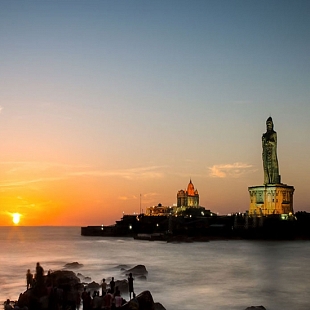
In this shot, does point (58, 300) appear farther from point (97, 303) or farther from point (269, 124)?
point (269, 124)

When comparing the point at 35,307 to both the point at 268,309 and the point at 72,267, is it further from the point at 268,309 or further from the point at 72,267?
the point at 72,267

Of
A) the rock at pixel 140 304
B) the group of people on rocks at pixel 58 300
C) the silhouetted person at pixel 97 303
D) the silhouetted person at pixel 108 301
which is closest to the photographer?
the rock at pixel 140 304

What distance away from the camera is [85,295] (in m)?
26.2

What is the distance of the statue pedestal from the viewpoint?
14888 cm

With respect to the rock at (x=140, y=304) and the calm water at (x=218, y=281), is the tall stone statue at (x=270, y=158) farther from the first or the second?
the rock at (x=140, y=304)

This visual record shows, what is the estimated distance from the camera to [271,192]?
150 m

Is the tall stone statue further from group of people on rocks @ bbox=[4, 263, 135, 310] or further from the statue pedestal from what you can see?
group of people on rocks @ bbox=[4, 263, 135, 310]

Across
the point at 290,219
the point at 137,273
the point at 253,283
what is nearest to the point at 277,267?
the point at 253,283

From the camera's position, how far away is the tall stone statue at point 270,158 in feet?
500

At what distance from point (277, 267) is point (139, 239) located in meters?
87.3

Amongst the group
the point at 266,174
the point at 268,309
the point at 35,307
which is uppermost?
the point at 266,174

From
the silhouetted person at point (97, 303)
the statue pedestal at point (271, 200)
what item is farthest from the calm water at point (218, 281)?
the statue pedestal at point (271, 200)

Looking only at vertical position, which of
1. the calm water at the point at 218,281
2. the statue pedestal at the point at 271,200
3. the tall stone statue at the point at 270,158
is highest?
the tall stone statue at the point at 270,158

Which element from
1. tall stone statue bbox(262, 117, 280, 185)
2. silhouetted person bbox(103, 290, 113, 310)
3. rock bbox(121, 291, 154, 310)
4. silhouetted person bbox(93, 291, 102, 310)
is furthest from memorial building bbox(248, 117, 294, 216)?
silhouetted person bbox(103, 290, 113, 310)
